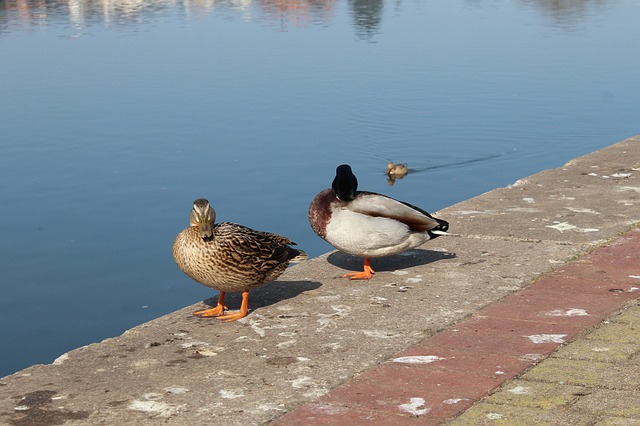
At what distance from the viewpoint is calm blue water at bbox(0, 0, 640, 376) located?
33.0 feet

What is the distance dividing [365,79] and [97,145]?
7563mm

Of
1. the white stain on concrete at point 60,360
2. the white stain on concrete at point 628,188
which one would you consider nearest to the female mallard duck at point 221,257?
the white stain on concrete at point 60,360

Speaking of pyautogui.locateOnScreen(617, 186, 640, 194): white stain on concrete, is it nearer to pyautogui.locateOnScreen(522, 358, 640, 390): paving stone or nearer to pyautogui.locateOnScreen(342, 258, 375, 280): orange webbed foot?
pyautogui.locateOnScreen(342, 258, 375, 280): orange webbed foot

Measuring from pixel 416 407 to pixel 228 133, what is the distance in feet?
40.6

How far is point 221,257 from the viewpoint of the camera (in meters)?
5.66

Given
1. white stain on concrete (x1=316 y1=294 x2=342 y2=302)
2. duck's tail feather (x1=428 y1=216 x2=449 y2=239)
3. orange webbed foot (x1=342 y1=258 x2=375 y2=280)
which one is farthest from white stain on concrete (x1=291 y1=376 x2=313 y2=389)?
duck's tail feather (x1=428 y1=216 x2=449 y2=239)

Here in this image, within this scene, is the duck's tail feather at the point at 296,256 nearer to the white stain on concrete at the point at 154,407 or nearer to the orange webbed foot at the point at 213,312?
the orange webbed foot at the point at 213,312

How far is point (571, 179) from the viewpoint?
28.7ft

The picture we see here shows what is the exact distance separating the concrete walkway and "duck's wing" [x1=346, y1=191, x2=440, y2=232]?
26 cm

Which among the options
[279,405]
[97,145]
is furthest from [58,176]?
[279,405]

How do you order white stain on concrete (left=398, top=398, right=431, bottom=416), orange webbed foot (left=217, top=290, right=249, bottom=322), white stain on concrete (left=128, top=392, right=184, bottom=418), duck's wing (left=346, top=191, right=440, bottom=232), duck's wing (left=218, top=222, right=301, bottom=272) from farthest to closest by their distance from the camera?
duck's wing (left=346, top=191, right=440, bottom=232) → duck's wing (left=218, top=222, right=301, bottom=272) → orange webbed foot (left=217, top=290, right=249, bottom=322) → white stain on concrete (left=128, top=392, right=184, bottom=418) → white stain on concrete (left=398, top=398, right=431, bottom=416)

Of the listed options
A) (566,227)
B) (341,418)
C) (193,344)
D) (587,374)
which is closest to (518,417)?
(587,374)

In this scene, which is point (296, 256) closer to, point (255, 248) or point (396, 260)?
point (255, 248)

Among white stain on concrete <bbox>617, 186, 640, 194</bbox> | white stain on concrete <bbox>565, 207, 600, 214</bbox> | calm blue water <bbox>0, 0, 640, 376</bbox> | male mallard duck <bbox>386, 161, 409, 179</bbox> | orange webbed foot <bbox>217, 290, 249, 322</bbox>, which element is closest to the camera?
orange webbed foot <bbox>217, 290, 249, 322</bbox>
